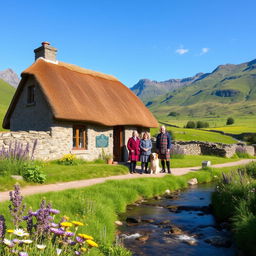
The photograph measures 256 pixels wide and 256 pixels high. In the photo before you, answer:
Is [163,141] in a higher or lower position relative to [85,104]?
lower

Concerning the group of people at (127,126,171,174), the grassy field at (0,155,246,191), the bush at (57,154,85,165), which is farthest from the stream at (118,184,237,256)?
the bush at (57,154,85,165)

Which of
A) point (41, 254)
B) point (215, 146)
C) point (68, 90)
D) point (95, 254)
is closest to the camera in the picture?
point (41, 254)

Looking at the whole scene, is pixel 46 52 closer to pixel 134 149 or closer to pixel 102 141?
pixel 102 141

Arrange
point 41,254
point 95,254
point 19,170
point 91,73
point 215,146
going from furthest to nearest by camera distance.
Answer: point 215,146 < point 91,73 < point 19,170 < point 95,254 < point 41,254

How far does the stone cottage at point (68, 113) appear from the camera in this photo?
1538 centimetres

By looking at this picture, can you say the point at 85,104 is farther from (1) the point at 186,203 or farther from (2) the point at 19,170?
(1) the point at 186,203

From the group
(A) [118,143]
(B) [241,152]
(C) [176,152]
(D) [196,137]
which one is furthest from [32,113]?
(D) [196,137]

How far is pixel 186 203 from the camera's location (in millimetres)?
9727

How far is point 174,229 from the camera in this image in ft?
22.6

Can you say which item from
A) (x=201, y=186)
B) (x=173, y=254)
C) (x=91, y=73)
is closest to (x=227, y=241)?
(x=173, y=254)

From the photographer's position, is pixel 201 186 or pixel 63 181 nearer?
pixel 63 181

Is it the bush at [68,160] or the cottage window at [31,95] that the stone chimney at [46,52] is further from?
the bush at [68,160]

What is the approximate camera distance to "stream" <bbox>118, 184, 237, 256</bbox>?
5.83 meters

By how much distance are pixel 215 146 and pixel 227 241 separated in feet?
73.0
